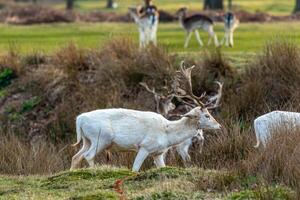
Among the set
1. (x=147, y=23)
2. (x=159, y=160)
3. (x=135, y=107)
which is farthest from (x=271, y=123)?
(x=147, y=23)

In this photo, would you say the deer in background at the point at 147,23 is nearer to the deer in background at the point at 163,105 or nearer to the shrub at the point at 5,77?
the shrub at the point at 5,77

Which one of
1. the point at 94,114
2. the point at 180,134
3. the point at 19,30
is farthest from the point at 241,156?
the point at 19,30

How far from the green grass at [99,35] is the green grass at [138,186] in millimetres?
12046

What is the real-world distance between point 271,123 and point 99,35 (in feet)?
63.1

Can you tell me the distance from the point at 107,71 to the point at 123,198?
11.9 meters

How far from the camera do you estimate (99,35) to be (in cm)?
3347

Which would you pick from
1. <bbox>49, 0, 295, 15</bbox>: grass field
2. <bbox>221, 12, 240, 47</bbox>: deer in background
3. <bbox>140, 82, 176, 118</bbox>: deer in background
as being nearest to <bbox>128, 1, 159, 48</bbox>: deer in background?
<bbox>221, 12, 240, 47</bbox>: deer in background

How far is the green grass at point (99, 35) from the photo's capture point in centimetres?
2698

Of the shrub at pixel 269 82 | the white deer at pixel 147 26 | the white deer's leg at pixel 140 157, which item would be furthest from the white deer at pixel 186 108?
the white deer at pixel 147 26

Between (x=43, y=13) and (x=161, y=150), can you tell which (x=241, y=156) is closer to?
(x=161, y=150)

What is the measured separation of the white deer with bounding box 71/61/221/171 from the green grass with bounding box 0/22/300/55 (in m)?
8.96

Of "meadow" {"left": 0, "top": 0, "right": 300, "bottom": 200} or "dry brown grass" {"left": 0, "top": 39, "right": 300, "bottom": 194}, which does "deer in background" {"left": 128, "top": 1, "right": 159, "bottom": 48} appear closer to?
"meadow" {"left": 0, "top": 0, "right": 300, "bottom": 200}

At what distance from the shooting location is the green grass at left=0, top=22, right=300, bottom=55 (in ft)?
88.5

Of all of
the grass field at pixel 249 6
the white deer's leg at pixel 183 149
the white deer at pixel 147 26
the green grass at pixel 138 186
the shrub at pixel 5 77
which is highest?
the green grass at pixel 138 186
